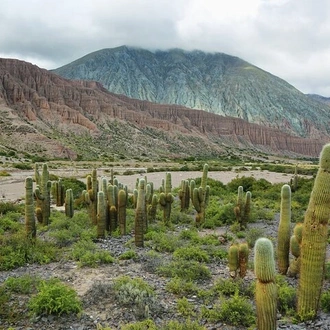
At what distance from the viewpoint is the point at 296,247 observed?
8867mm

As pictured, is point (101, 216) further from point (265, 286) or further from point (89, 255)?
point (265, 286)

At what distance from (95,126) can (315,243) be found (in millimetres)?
89925

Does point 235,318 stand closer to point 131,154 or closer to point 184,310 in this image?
point 184,310

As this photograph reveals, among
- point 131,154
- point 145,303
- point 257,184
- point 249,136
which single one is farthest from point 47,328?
point 249,136

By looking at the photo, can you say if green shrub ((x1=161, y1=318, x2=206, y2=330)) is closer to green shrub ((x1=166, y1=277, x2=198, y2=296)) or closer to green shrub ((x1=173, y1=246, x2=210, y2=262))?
green shrub ((x1=166, y1=277, x2=198, y2=296))

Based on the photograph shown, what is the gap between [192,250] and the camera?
10664 millimetres

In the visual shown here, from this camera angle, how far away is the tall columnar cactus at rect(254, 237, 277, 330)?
5695 millimetres

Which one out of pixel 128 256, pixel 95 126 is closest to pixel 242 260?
pixel 128 256

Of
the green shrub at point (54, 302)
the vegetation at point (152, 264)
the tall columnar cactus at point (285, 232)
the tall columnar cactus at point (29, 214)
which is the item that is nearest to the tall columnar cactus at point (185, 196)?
the vegetation at point (152, 264)

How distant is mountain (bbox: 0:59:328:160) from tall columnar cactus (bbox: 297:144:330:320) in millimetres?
63707

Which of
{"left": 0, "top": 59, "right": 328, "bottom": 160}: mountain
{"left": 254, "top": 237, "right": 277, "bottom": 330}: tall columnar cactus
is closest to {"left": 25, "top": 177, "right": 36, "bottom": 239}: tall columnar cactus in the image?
{"left": 254, "top": 237, "right": 277, "bottom": 330}: tall columnar cactus

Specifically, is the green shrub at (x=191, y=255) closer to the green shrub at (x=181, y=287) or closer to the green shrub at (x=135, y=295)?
the green shrub at (x=181, y=287)

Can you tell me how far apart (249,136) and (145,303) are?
13445cm

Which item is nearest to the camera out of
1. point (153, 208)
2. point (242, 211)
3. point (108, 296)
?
point (108, 296)
